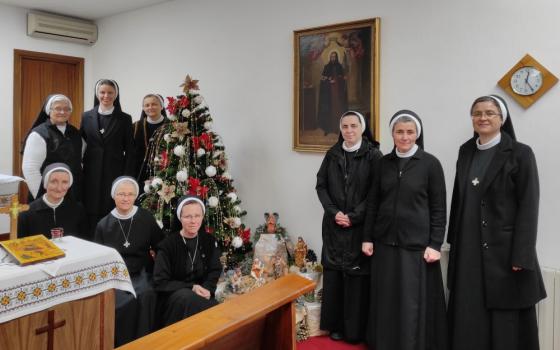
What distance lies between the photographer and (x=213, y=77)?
5.03 m

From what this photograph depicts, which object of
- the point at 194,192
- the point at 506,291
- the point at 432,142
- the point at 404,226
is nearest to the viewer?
the point at 506,291

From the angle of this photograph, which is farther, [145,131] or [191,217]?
[145,131]

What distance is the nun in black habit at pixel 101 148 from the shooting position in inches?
158

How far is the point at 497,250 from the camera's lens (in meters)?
2.63

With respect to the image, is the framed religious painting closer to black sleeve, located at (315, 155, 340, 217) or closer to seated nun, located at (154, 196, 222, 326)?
black sleeve, located at (315, 155, 340, 217)

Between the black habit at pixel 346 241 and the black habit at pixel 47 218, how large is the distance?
169cm

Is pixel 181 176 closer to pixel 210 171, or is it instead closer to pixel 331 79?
pixel 210 171

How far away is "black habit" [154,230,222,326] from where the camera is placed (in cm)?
280

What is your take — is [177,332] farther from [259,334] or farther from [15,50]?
[15,50]

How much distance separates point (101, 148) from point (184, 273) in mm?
1679

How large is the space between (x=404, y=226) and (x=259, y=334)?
4.50ft

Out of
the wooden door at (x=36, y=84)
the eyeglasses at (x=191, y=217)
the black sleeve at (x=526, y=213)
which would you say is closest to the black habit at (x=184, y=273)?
the eyeglasses at (x=191, y=217)

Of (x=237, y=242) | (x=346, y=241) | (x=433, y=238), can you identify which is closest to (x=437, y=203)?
(x=433, y=238)

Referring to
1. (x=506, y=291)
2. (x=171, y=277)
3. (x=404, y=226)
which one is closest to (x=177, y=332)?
(x=171, y=277)
